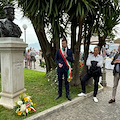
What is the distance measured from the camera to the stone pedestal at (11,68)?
2934 millimetres

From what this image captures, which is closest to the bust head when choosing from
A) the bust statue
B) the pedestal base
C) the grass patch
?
the bust statue

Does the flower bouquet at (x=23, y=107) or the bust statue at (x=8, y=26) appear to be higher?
the bust statue at (x=8, y=26)

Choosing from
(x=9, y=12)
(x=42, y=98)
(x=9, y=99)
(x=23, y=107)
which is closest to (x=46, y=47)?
(x=42, y=98)

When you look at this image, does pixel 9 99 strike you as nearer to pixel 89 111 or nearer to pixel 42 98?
pixel 42 98

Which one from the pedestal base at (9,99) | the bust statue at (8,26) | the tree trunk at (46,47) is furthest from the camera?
the tree trunk at (46,47)

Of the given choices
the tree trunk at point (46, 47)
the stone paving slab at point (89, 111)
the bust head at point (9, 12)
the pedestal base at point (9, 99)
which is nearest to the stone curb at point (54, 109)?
the stone paving slab at point (89, 111)

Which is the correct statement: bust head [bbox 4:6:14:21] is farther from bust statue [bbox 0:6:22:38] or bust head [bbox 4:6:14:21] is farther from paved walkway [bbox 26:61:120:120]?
paved walkway [bbox 26:61:120:120]

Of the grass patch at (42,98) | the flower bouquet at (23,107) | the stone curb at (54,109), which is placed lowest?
the stone curb at (54,109)

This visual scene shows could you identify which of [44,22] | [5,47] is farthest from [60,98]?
[44,22]

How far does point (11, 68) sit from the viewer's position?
3.00m

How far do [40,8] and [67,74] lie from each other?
206 centimetres

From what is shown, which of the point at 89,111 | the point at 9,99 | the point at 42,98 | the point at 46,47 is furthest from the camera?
the point at 46,47

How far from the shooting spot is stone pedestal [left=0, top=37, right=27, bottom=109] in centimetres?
293

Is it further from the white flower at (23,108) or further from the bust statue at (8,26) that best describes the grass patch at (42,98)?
the bust statue at (8,26)
